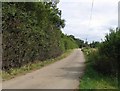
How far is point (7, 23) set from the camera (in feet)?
62.3

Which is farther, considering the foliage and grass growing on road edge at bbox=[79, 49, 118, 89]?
the foliage

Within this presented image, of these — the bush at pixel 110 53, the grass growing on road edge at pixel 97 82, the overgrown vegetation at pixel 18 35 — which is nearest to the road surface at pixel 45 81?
the grass growing on road edge at pixel 97 82

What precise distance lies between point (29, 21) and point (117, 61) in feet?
24.6

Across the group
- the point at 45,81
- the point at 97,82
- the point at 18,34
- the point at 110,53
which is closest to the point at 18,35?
the point at 18,34

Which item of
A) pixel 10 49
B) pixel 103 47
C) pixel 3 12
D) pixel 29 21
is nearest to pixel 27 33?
pixel 29 21

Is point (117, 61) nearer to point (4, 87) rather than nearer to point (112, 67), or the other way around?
point (112, 67)

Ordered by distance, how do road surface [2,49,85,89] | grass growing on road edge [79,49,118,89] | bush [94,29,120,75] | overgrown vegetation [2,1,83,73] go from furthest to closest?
bush [94,29,120,75] → overgrown vegetation [2,1,83,73] → grass growing on road edge [79,49,118,89] → road surface [2,49,85,89]

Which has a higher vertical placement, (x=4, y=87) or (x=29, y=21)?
(x=29, y=21)

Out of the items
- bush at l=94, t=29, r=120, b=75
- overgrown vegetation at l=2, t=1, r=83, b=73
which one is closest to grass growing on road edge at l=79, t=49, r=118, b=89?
bush at l=94, t=29, r=120, b=75

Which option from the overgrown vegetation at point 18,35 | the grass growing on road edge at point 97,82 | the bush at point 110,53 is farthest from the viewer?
the bush at point 110,53

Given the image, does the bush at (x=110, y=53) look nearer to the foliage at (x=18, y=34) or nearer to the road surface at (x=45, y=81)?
the road surface at (x=45, y=81)

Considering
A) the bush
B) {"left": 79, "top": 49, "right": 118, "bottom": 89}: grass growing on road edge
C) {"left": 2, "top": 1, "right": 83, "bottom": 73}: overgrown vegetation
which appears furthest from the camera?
the bush

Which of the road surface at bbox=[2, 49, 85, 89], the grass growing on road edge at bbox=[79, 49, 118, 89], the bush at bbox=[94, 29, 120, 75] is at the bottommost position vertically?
the grass growing on road edge at bbox=[79, 49, 118, 89]

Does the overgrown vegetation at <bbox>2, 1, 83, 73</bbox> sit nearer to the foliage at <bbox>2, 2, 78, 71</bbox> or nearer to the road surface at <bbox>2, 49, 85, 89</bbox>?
the foliage at <bbox>2, 2, 78, 71</bbox>
